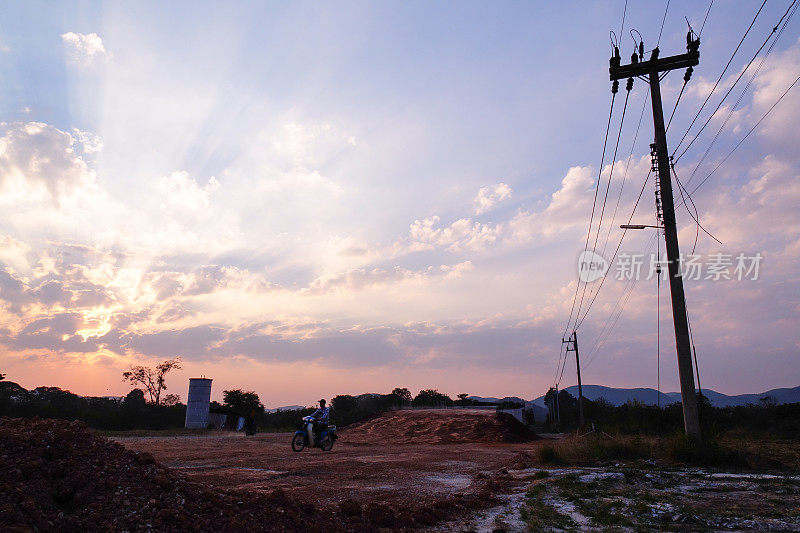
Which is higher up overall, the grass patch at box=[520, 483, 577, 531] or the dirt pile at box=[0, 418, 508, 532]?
the dirt pile at box=[0, 418, 508, 532]

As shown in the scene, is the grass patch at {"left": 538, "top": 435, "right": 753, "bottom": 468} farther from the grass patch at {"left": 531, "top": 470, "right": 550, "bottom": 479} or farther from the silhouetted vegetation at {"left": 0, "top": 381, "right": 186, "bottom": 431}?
the silhouetted vegetation at {"left": 0, "top": 381, "right": 186, "bottom": 431}

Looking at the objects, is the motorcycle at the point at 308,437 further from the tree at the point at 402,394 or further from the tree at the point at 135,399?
the tree at the point at 402,394

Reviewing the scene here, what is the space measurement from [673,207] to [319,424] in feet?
49.4

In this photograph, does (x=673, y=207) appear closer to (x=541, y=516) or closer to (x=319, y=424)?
(x=541, y=516)

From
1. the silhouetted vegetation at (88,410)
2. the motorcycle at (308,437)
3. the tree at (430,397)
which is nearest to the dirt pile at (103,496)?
the motorcycle at (308,437)

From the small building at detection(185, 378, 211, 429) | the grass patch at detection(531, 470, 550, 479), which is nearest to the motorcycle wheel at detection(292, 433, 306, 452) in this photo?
the grass patch at detection(531, 470, 550, 479)

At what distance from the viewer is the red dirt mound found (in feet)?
111

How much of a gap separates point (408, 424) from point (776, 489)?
104ft

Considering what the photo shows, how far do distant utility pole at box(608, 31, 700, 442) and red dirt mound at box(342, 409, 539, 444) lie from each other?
64.3 ft

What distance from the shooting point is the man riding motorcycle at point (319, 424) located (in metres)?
18.4

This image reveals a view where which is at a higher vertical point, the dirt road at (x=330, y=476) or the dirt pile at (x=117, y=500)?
the dirt pile at (x=117, y=500)

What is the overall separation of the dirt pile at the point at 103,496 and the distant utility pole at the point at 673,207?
13106 mm

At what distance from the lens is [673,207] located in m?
16.2

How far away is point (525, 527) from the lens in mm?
6949
